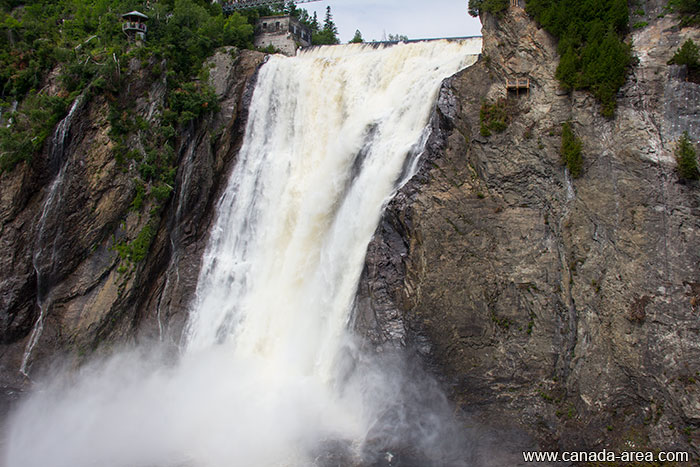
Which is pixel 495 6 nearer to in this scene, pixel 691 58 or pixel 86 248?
pixel 691 58

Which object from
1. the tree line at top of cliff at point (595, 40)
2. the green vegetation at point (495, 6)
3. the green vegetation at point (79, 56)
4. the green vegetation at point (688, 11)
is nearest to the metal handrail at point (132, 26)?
the green vegetation at point (79, 56)

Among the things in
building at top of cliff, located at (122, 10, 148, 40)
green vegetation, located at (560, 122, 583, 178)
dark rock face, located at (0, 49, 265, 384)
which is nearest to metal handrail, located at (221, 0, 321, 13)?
building at top of cliff, located at (122, 10, 148, 40)

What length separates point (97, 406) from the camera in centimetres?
2006

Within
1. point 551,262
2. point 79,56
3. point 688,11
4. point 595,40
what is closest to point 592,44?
point 595,40

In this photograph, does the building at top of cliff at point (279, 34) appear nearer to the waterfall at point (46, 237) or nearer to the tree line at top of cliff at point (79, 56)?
the tree line at top of cliff at point (79, 56)

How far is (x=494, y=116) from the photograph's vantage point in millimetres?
18109

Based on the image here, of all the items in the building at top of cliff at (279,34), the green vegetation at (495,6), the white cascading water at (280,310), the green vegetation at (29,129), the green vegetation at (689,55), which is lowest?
the white cascading water at (280,310)

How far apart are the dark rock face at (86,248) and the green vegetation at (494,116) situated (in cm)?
1292

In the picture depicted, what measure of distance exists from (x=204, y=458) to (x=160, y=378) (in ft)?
22.1

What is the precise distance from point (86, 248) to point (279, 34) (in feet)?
65.4

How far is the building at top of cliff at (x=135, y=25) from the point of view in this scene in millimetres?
26984

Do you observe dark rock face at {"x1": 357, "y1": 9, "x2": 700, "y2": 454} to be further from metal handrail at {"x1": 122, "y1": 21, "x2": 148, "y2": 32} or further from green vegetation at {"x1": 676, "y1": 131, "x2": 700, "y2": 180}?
metal handrail at {"x1": 122, "y1": 21, "x2": 148, "y2": 32}

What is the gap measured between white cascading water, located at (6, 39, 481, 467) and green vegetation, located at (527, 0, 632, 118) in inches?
148

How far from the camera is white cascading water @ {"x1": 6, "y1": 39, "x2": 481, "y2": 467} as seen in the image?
16.5 m
